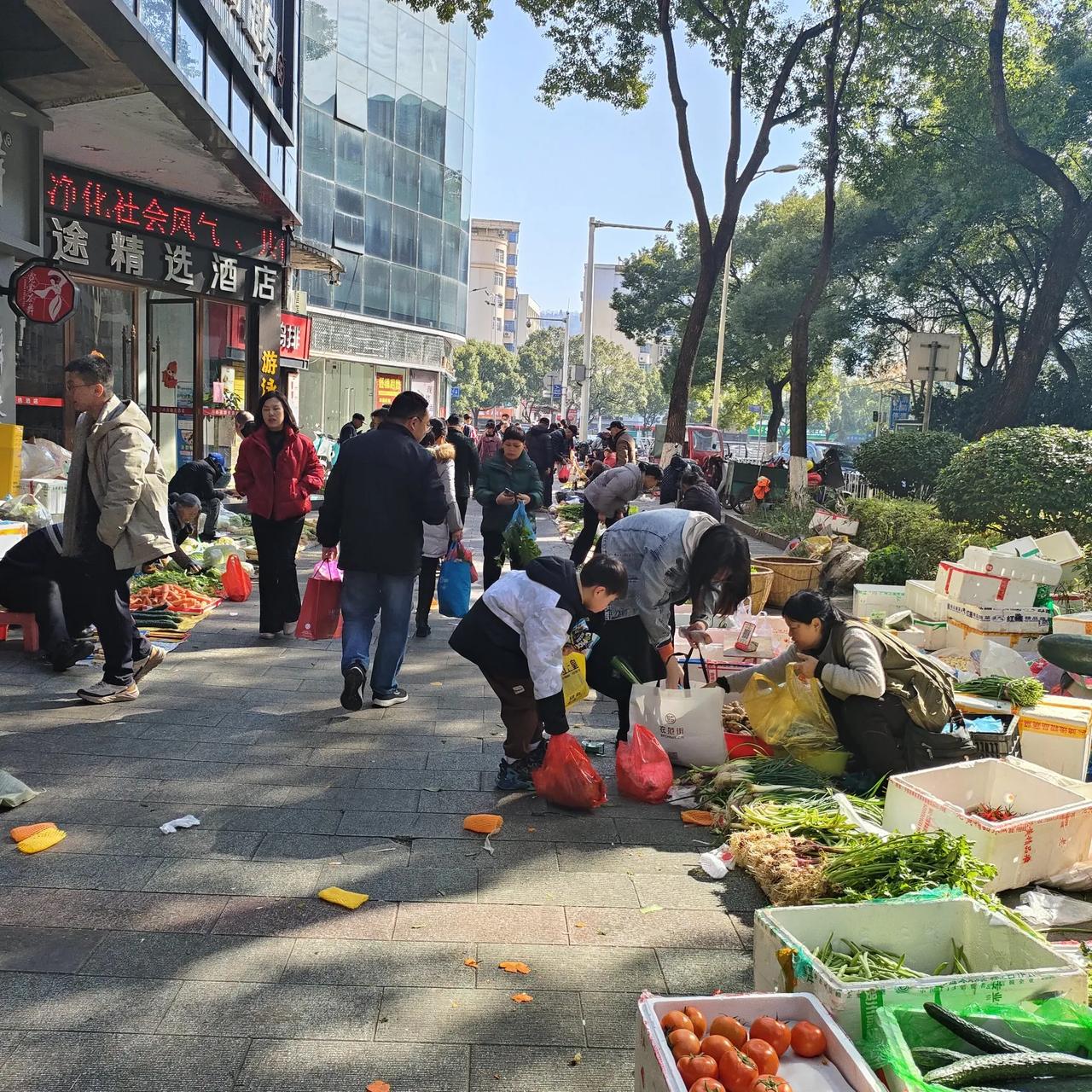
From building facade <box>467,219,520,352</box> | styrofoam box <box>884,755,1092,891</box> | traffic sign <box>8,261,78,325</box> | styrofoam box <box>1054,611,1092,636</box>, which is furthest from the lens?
building facade <box>467,219,520,352</box>

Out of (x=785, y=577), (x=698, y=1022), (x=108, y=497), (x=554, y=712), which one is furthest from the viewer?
(x=785, y=577)

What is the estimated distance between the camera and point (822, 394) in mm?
43531

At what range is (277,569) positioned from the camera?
8.20 meters

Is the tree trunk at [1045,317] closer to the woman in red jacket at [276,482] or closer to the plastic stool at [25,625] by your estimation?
the woman in red jacket at [276,482]

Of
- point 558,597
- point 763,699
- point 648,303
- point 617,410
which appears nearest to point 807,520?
point 763,699

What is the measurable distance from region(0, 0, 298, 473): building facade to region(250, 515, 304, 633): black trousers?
3.99 metres

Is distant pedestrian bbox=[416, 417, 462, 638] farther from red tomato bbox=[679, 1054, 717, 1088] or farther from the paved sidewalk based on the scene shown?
red tomato bbox=[679, 1054, 717, 1088]

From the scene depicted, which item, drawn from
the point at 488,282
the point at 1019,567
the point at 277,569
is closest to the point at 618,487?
the point at 277,569

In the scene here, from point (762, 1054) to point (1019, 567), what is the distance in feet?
19.9

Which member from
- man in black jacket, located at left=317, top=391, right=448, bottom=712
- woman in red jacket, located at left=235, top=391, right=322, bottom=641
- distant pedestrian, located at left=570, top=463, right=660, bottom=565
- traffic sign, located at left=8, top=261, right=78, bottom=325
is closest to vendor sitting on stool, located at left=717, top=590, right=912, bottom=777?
man in black jacket, located at left=317, top=391, right=448, bottom=712

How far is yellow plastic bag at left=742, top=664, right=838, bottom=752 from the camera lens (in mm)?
5531

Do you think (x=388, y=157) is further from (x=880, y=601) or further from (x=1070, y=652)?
(x=1070, y=652)

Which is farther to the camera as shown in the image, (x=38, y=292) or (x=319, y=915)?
(x=38, y=292)

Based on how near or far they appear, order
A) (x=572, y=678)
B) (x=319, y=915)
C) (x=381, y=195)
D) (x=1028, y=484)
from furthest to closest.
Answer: (x=381, y=195), (x=1028, y=484), (x=572, y=678), (x=319, y=915)
